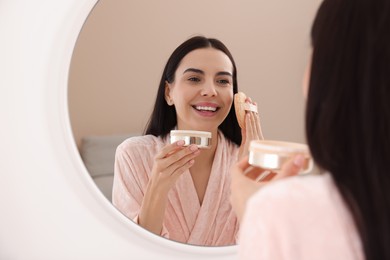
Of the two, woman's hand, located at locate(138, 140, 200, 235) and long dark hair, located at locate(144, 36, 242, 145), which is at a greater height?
long dark hair, located at locate(144, 36, 242, 145)

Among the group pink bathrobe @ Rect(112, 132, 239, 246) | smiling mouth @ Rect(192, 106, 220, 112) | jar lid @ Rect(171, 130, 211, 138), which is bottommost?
pink bathrobe @ Rect(112, 132, 239, 246)

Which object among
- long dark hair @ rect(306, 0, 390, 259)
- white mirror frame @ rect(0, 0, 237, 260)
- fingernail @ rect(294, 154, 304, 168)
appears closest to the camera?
long dark hair @ rect(306, 0, 390, 259)

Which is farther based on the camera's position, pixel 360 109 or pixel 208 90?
pixel 208 90

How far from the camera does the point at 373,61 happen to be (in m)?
0.43

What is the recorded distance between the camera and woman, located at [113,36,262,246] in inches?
30.9

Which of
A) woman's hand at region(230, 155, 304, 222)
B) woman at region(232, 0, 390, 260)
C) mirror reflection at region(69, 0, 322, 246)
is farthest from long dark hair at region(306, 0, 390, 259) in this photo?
mirror reflection at region(69, 0, 322, 246)

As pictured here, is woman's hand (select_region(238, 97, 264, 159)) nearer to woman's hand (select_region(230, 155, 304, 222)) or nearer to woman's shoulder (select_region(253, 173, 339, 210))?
woman's hand (select_region(230, 155, 304, 222))

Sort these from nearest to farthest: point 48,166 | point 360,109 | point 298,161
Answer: point 360,109, point 298,161, point 48,166

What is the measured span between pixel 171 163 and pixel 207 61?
181mm

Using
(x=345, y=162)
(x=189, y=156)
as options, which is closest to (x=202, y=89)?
(x=189, y=156)

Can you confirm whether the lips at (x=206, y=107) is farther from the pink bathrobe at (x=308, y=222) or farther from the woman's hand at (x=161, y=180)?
the pink bathrobe at (x=308, y=222)

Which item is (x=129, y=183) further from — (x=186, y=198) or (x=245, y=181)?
(x=245, y=181)

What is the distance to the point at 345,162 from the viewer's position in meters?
0.45

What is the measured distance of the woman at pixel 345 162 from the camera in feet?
1.42
